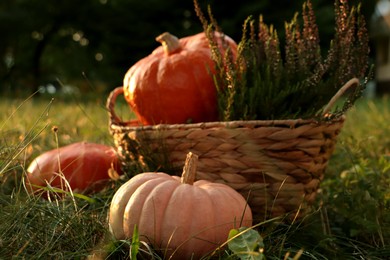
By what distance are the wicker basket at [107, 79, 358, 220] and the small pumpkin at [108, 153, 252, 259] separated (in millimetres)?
280

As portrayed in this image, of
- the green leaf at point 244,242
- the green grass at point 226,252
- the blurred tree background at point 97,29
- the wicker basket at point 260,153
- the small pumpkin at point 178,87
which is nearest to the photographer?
the green leaf at point 244,242

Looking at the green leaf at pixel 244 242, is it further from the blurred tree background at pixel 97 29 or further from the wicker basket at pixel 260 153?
the blurred tree background at pixel 97 29

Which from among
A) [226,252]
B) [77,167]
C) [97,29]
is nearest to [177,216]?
[226,252]

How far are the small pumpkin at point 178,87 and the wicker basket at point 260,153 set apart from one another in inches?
8.8

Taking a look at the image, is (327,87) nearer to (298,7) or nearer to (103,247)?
(103,247)

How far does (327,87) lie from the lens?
6.77 feet

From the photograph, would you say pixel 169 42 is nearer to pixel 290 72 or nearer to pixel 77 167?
pixel 290 72

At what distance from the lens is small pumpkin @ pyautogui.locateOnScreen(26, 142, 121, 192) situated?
225 cm

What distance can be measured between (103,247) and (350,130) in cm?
301

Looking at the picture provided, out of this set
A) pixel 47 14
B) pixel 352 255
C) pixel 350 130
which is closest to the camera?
pixel 352 255

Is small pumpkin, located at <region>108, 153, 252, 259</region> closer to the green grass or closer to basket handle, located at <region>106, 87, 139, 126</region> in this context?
the green grass

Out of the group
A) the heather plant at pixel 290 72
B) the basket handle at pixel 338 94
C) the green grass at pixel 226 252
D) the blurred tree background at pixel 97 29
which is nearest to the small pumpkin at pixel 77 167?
the green grass at pixel 226 252

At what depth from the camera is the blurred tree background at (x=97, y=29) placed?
43.8ft

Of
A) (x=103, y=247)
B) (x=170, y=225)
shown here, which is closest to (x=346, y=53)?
(x=170, y=225)
